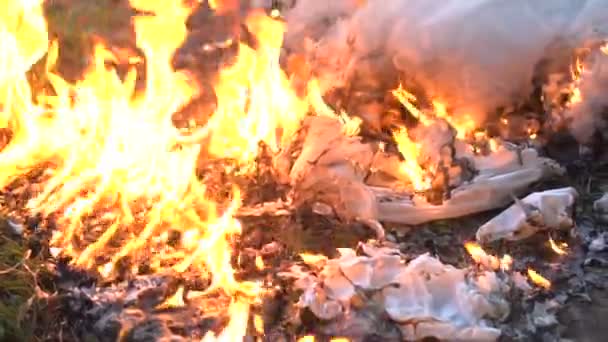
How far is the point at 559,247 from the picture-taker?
355 cm

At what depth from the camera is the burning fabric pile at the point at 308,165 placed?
3.11 m

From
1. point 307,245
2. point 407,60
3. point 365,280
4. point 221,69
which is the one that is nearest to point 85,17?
point 221,69

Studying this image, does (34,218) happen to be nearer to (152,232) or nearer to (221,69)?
(152,232)

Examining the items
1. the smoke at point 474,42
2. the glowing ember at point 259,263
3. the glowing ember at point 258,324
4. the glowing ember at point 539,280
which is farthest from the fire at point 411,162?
the glowing ember at point 258,324

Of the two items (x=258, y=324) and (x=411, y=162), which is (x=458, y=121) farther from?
(x=258, y=324)

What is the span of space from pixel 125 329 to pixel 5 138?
1723 mm

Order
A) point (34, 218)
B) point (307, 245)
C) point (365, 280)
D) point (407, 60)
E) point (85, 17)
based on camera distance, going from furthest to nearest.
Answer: point (85, 17) → point (407, 60) → point (34, 218) → point (307, 245) → point (365, 280)

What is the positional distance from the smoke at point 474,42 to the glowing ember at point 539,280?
1.13 m

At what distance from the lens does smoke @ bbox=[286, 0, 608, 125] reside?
4.28m

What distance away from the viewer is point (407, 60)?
441cm

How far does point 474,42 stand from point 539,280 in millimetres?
1340

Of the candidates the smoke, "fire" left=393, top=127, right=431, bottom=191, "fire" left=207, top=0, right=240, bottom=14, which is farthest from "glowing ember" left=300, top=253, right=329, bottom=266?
"fire" left=207, top=0, right=240, bottom=14

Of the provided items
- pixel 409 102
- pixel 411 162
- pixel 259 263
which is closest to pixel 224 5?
pixel 409 102

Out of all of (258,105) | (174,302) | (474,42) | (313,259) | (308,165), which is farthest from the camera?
(474,42)
